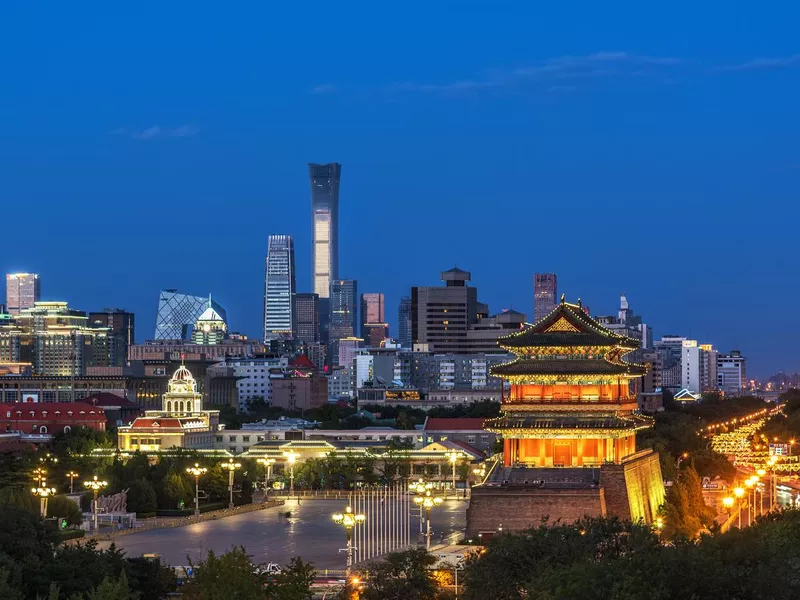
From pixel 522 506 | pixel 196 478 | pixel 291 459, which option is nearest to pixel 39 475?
pixel 196 478

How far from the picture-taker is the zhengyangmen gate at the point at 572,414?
86.7m

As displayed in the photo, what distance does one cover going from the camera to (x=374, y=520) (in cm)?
9750

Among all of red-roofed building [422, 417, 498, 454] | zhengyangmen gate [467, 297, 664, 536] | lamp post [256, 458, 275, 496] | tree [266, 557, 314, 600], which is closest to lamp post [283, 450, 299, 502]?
lamp post [256, 458, 275, 496]

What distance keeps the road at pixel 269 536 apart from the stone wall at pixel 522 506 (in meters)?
3.50

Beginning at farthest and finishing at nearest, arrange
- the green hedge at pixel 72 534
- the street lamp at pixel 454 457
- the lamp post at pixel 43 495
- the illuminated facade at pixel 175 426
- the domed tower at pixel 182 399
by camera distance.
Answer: the domed tower at pixel 182 399
the illuminated facade at pixel 175 426
the street lamp at pixel 454 457
the lamp post at pixel 43 495
the green hedge at pixel 72 534

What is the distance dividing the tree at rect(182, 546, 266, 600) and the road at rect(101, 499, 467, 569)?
2186 centimetres

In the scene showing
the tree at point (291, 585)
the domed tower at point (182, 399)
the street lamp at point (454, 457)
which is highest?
the domed tower at point (182, 399)

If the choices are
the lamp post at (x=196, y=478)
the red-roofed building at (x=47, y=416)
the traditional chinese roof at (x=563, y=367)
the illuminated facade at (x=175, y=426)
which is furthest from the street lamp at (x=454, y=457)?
the red-roofed building at (x=47, y=416)

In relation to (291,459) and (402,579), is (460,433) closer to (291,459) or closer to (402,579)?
(291,459)

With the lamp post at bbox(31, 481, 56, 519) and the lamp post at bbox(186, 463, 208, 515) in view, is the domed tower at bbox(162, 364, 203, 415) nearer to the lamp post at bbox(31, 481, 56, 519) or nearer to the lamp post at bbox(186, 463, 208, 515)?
the lamp post at bbox(186, 463, 208, 515)

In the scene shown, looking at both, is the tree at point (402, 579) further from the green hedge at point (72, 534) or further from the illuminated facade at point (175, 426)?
the illuminated facade at point (175, 426)

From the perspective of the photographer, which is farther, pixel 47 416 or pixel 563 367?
pixel 47 416

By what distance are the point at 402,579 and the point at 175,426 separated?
289 ft

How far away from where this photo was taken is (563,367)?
297 ft
